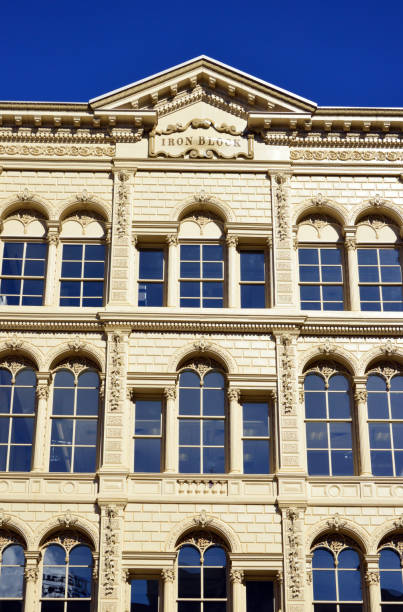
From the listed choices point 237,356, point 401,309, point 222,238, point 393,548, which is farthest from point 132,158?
point 393,548

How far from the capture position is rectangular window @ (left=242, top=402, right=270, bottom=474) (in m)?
30.1

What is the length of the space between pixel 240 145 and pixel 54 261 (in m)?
6.97

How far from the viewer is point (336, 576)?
28.9 m

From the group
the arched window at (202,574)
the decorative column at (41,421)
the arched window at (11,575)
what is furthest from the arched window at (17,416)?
the arched window at (202,574)

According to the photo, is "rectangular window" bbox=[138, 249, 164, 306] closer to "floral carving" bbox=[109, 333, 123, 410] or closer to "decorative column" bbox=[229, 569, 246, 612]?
"floral carving" bbox=[109, 333, 123, 410]

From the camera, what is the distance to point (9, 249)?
109ft

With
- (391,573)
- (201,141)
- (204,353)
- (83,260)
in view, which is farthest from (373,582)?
(201,141)

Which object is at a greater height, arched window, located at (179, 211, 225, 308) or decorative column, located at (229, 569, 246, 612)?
arched window, located at (179, 211, 225, 308)

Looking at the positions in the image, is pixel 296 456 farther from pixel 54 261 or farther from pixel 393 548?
pixel 54 261

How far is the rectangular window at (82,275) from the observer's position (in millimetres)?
32344

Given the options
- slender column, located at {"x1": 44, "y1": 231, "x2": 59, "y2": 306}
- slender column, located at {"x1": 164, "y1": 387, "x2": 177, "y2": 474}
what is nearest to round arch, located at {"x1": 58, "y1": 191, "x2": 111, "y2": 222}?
slender column, located at {"x1": 44, "y1": 231, "x2": 59, "y2": 306}

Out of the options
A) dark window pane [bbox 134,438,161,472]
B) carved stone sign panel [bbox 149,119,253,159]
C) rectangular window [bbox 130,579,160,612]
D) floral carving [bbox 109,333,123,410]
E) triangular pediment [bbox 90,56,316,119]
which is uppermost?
triangular pediment [bbox 90,56,316,119]

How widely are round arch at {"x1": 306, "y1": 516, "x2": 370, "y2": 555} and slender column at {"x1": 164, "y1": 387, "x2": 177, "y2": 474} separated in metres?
4.11

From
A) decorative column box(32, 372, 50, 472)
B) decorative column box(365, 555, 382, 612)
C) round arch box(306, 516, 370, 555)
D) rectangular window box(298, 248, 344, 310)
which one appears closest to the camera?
decorative column box(365, 555, 382, 612)
